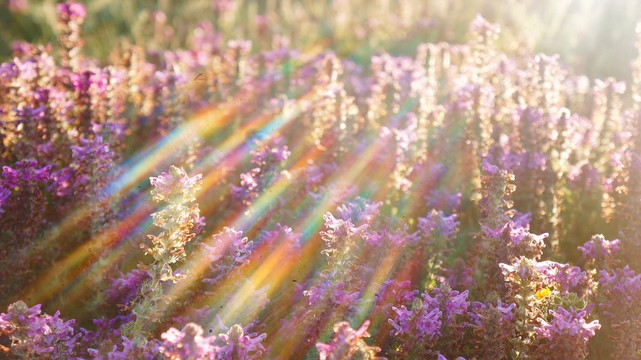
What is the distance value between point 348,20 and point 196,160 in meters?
6.50

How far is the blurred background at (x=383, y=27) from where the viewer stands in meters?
8.68

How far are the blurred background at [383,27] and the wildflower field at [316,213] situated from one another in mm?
2363

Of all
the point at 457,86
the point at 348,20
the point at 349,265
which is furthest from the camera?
the point at 348,20

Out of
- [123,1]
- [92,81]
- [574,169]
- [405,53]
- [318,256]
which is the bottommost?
[318,256]

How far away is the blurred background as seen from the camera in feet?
28.5

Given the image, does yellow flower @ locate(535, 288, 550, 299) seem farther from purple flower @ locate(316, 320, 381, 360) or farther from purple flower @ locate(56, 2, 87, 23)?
purple flower @ locate(56, 2, 87, 23)

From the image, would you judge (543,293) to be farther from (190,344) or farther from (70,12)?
(70,12)

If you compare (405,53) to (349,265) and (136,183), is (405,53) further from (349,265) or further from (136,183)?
(349,265)

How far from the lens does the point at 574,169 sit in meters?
4.57

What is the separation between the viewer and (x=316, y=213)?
3785 mm

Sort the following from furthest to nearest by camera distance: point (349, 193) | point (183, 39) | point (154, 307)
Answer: point (183, 39)
point (349, 193)
point (154, 307)

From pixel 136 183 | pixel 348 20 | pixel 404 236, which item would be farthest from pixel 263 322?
pixel 348 20

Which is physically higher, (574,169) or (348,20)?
(348,20)

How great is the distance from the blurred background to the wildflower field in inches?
93.0
